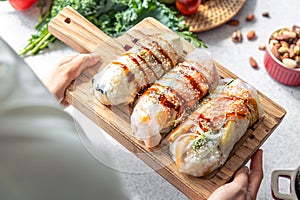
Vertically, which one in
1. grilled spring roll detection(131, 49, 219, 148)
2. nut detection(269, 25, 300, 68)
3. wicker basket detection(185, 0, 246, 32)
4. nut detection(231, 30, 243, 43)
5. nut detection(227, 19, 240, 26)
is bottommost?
nut detection(231, 30, 243, 43)

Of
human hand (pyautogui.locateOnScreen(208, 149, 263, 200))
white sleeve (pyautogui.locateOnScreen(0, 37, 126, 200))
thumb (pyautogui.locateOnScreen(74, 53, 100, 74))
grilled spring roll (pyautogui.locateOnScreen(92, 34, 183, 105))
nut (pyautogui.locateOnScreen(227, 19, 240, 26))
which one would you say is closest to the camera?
white sleeve (pyautogui.locateOnScreen(0, 37, 126, 200))

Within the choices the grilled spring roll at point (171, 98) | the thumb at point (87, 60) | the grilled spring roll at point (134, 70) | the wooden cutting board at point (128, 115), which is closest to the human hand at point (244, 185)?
the wooden cutting board at point (128, 115)

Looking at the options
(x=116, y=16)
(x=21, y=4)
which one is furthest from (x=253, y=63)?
(x=21, y=4)

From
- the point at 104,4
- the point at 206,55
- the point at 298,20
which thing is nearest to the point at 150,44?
the point at 206,55

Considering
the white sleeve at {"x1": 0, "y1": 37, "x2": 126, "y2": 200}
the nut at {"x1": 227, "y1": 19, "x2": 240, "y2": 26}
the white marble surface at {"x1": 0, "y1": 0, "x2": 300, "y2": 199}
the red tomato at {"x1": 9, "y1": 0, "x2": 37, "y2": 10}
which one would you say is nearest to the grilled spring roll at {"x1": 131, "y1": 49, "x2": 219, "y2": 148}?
the white marble surface at {"x1": 0, "y1": 0, "x2": 300, "y2": 199}

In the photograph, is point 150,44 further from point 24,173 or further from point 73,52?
point 24,173

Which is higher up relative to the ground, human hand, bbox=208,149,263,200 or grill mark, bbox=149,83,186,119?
grill mark, bbox=149,83,186,119

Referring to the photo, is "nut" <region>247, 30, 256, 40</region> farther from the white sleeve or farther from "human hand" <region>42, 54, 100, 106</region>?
the white sleeve
